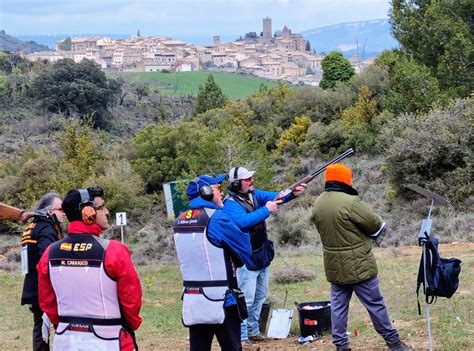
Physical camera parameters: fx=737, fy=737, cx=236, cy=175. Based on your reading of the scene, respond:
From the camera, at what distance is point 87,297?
194 inches

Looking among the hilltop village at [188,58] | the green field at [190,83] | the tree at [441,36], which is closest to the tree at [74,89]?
the green field at [190,83]

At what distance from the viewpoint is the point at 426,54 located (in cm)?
3197

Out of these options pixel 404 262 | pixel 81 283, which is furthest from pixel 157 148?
pixel 81 283

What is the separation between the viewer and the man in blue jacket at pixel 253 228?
6.83 metres

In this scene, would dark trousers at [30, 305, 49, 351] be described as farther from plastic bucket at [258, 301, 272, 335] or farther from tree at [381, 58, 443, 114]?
tree at [381, 58, 443, 114]

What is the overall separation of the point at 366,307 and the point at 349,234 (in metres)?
0.79

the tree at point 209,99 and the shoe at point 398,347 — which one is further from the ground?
the tree at point 209,99

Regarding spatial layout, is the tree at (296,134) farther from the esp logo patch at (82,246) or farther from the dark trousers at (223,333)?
the esp logo patch at (82,246)

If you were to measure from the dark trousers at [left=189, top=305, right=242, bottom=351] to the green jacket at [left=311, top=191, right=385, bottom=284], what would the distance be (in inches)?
55.3

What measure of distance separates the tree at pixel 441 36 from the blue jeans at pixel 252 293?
21604 millimetres

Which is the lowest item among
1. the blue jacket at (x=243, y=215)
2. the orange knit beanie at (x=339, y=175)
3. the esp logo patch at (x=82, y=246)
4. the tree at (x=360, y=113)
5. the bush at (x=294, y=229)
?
the bush at (x=294, y=229)

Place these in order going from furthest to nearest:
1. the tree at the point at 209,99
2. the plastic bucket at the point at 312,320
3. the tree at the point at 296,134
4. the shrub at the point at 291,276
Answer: the tree at the point at 209,99 < the tree at the point at 296,134 < the shrub at the point at 291,276 < the plastic bucket at the point at 312,320

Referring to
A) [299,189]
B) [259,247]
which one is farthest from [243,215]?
[259,247]

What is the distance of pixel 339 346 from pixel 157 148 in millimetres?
26698
